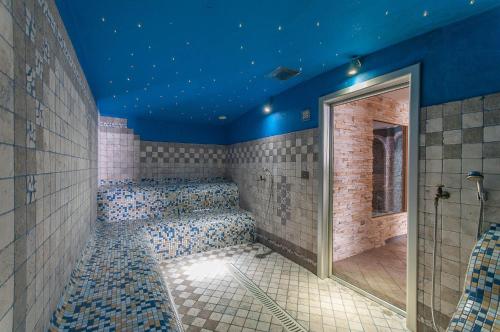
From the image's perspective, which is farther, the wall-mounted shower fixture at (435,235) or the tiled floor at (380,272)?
the tiled floor at (380,272)

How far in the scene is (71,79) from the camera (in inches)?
69.7

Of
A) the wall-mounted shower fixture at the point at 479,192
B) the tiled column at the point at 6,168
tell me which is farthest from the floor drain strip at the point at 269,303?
the tiled column at the point at 6,168

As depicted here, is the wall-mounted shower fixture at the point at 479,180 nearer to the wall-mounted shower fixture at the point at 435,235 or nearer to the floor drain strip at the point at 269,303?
the wall-mounted shower fixture at the point at 435,235

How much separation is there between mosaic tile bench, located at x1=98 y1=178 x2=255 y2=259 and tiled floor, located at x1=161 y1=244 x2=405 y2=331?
354mm

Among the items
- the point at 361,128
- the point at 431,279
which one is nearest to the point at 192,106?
the point at 361,128

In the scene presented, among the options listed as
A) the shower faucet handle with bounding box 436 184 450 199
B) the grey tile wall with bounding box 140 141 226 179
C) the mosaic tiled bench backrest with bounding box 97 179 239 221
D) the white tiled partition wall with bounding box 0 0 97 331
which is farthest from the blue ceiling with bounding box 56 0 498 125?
the grey tile wall with bounding box 140 141 226 179

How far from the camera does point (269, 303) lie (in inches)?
93.7

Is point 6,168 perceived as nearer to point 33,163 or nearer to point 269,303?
point 33,163

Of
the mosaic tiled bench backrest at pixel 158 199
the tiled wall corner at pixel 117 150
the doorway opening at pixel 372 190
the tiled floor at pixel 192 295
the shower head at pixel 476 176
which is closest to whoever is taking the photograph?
the tiled floor at pixel 192 295

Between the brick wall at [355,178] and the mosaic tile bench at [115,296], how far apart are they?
253 centimetres

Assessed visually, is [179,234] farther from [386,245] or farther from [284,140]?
[386,245]

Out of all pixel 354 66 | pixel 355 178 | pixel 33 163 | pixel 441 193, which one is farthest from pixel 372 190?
pixel 33 163

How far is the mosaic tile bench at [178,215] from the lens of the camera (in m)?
3.54

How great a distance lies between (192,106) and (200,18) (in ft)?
7.83
